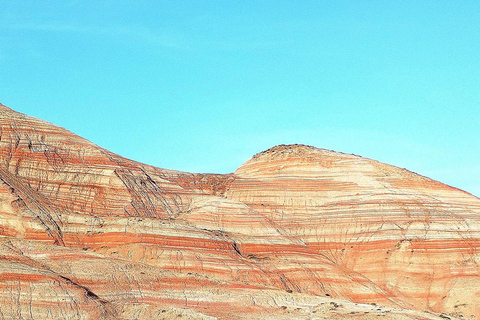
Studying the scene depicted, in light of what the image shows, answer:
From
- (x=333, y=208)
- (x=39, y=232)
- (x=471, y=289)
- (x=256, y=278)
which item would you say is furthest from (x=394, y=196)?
(x=39, y=232)

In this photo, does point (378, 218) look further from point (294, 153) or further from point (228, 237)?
point (228, 237)

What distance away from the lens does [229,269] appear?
61.2 metres

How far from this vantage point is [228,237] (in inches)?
2594

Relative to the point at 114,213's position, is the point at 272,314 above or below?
below

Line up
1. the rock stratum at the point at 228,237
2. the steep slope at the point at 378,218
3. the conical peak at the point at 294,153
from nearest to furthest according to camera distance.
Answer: the rock stratum at the point at 228,237
the steep slope at the point at 378,218
the conical peak at the point at 294,153

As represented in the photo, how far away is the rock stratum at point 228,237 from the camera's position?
5353 centimetres

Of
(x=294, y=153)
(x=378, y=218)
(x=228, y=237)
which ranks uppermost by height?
(x=294, y=153)

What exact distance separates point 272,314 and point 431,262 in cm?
2196

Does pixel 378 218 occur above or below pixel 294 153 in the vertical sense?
below

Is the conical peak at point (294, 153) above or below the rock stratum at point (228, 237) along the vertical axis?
above

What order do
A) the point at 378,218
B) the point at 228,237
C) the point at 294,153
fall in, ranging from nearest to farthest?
the point at 228,237, the point at 378,218, the point at 294,153

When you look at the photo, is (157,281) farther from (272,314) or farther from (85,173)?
(85,173)

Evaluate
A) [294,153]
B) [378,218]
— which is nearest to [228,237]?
[378,218]

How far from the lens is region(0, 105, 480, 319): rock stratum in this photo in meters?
53.5
